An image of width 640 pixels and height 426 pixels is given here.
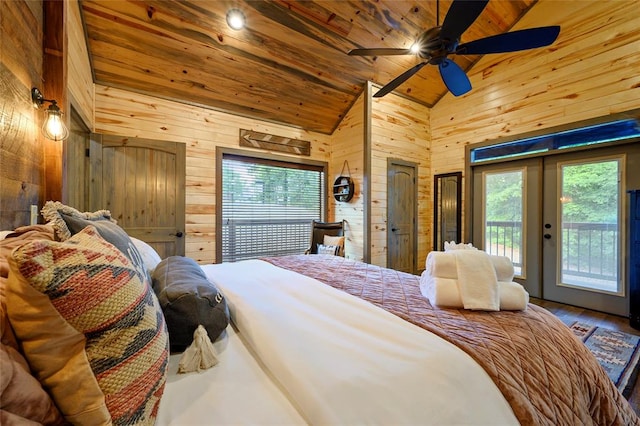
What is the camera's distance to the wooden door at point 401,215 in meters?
4.35

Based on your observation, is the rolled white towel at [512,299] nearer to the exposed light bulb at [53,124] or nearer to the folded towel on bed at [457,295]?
the folded towel on bed at [457,295]

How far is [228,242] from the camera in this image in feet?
12.8

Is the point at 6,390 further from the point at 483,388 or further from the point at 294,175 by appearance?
the point at 294,175

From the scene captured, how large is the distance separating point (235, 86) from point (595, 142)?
14.6 ft

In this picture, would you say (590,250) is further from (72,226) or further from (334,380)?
(72,226)

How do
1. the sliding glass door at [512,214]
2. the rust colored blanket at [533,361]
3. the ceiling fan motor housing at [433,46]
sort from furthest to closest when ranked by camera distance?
the sliding glass door at [512,214]
the ceiling fan motor housing at [433,46]
the rust colored blanket at [533,361]

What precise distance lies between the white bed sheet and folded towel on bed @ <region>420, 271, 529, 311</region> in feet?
2.77

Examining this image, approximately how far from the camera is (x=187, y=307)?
3.16 ft

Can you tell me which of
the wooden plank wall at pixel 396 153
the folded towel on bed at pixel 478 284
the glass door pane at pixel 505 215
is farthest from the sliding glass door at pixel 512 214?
the folded towel on bed at pixel 478 284

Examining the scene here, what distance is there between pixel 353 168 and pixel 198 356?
12.4ft

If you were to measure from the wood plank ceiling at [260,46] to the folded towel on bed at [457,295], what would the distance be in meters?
3.20

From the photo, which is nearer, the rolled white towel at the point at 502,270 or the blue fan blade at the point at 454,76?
the rolled white towel at the point at 502,270

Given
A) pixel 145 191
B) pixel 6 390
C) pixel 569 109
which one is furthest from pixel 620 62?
pixel 145 191

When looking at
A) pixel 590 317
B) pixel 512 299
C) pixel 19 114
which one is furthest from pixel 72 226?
pixel 590 317
